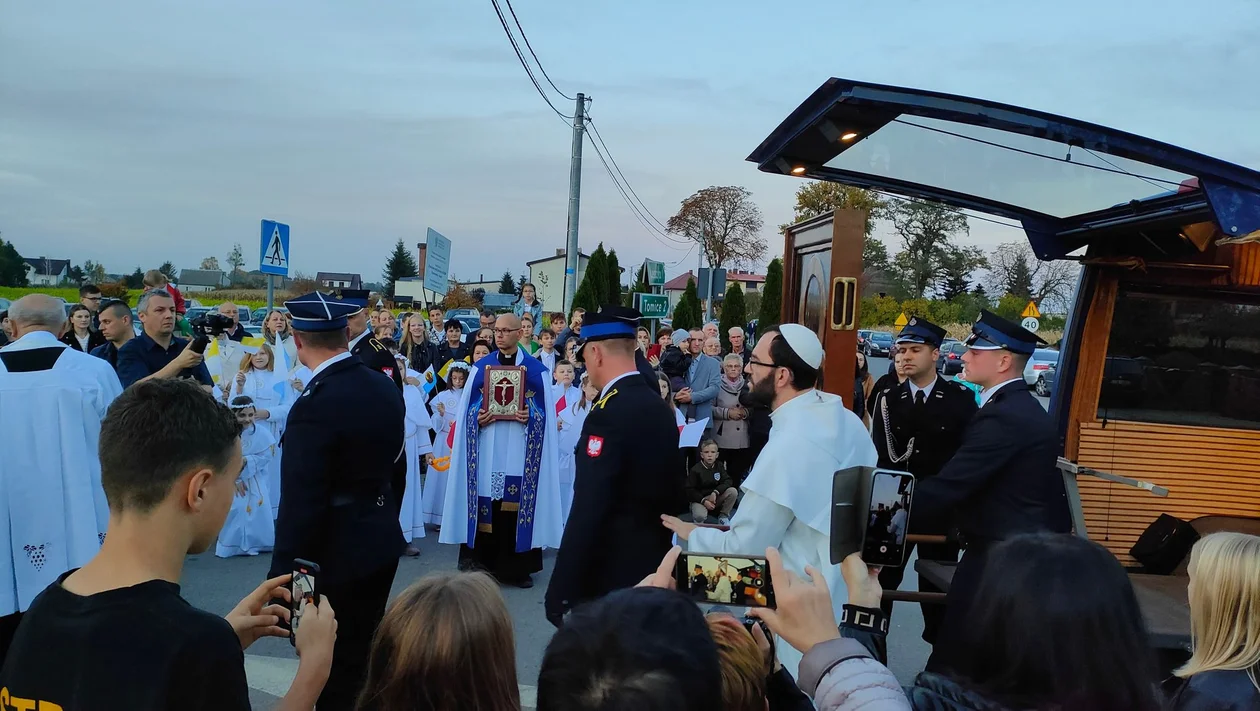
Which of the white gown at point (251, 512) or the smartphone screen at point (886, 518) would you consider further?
the white gown at point (251, 512)

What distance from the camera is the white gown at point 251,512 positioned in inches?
267

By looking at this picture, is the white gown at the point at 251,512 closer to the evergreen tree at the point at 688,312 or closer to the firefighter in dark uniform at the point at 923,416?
the firefighter in dark uniform at the point at 923,416

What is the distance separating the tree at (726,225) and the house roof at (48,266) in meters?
68.5

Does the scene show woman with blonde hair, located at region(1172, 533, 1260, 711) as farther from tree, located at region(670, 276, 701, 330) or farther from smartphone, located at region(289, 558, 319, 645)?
tree, located at region(670, 276, 701, 330)

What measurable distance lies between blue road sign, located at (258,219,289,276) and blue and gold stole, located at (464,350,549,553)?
341 centimetres

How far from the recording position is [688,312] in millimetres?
25750

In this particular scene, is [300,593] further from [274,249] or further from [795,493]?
[274,249]

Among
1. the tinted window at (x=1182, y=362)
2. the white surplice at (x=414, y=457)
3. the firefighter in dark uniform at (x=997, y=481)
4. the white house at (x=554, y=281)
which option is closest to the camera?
the firefighter in dark uniform at (x=997, y=481)

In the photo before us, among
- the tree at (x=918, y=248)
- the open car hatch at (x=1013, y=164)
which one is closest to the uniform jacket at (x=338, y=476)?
the open car hatch at (x=1013, y=164)

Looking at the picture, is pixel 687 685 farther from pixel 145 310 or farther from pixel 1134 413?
pixel 145 310

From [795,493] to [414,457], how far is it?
214 inches

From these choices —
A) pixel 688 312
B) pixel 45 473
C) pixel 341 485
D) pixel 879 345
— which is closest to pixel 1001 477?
pixel 341 485

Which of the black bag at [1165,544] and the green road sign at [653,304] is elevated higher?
the green road sign at [653,304]

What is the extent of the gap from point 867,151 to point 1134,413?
2.37m
